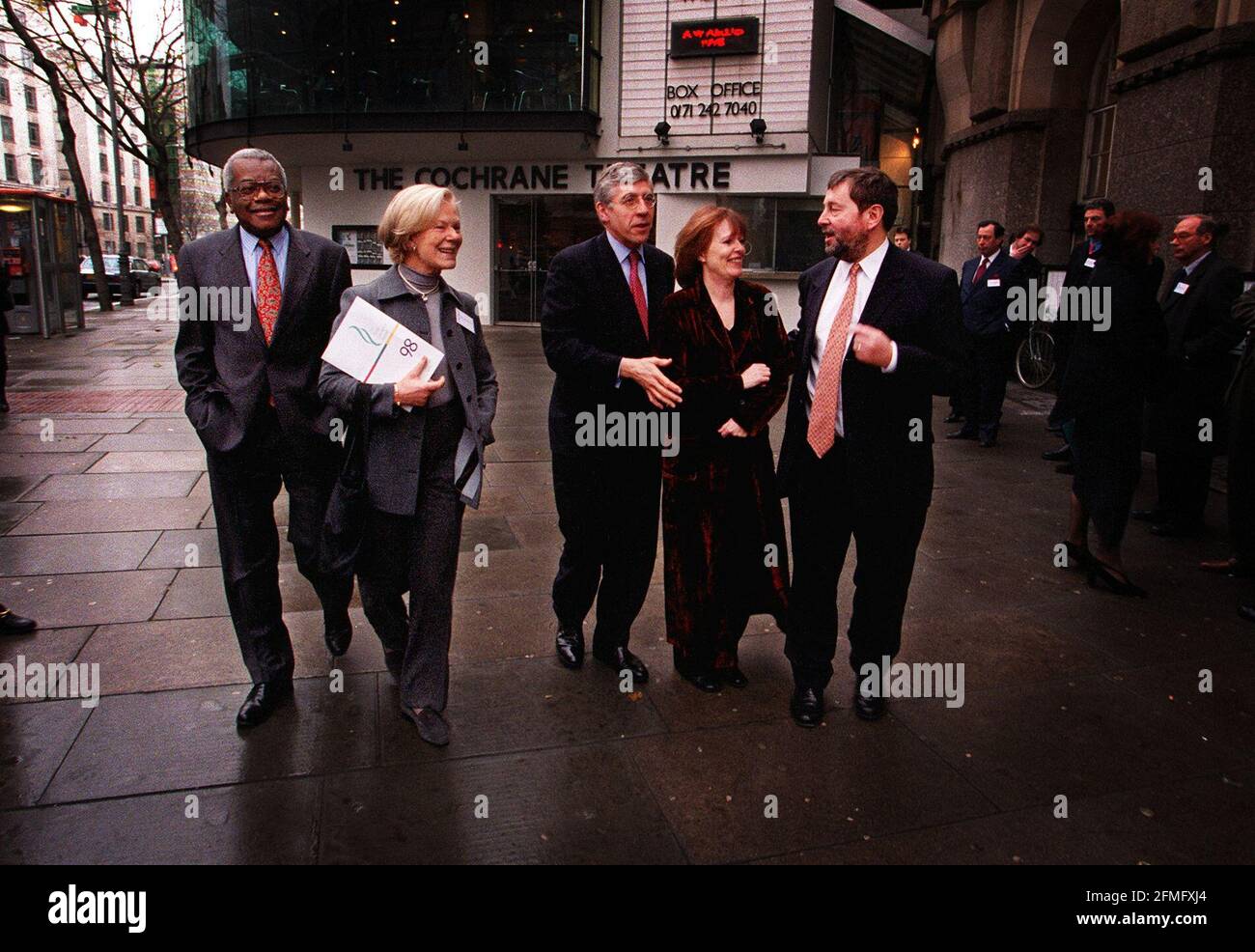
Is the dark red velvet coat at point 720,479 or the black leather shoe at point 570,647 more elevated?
the dark red velvet coat at point 720,479

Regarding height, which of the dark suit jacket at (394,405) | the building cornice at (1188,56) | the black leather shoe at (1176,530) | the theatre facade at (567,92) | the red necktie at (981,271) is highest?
the theatre facade at (567,92)

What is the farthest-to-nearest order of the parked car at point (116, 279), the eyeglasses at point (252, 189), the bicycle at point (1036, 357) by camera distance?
the parked car at point (116, 279), the bicycle at point (1036, 357), the eyeglasses at point (252, 189)

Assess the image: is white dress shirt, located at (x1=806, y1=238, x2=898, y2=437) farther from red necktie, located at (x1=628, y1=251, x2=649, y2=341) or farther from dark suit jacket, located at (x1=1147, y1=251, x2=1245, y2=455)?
dark suit jacket, located at (x1=1147, y1=251, x2=1245, y2=455)

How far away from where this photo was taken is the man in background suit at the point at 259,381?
10.8 feet

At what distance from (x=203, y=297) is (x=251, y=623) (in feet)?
4.12

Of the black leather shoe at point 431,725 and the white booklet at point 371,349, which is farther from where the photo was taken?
the black leather shoe at point 431,725

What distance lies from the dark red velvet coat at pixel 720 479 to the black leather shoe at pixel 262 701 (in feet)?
5.24

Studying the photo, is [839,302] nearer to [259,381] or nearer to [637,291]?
[637,291]

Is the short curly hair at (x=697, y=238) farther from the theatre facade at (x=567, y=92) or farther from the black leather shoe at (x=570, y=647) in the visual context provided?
the theatre facade at (x=567, y=92)

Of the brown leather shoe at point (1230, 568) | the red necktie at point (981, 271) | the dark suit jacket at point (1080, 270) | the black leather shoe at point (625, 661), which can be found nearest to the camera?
the black leather shoe at point (625, 661)

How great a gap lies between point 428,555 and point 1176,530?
210 inches

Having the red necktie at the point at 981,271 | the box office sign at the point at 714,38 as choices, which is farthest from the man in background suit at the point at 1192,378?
the box office sign at the point at 714,38

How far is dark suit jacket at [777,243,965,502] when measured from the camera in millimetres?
3324

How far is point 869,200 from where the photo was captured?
132 inches
